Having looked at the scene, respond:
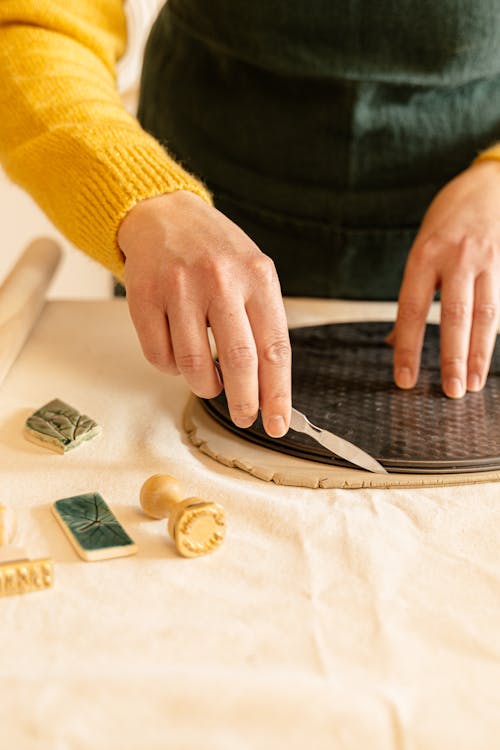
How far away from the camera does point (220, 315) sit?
0.61 metres

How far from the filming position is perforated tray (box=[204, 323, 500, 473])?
0.64 meters

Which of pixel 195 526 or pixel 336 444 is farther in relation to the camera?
pixel 336 444

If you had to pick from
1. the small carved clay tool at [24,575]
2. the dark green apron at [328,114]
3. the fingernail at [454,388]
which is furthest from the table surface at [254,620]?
the dark green apron at [328,114]

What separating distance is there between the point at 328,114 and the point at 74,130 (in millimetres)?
299

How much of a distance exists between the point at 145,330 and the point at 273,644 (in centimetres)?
27

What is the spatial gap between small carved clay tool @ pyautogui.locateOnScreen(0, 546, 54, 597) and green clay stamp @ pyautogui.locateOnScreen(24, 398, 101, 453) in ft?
0.57

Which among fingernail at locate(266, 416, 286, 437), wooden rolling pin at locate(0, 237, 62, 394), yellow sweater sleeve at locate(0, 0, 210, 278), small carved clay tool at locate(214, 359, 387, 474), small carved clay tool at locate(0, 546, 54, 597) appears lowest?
wooden rolling pin at locate(0, 237, 62, 394)

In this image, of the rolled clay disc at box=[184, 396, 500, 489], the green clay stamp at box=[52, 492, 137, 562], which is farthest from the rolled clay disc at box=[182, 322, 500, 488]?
the green clay stamp at box=[52, 492, 137, 562]

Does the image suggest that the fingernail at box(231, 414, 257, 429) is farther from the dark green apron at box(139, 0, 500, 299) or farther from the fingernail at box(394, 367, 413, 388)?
the dark green apron at box(139, 0, 500, 299)

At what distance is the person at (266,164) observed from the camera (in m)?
0.63

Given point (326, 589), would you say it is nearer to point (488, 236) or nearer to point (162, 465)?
point (162, 465)

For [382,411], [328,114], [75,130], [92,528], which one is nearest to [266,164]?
[328,114]

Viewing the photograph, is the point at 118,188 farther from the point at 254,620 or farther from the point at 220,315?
the point at 254,620

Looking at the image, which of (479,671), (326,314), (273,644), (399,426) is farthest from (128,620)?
(326,314)
